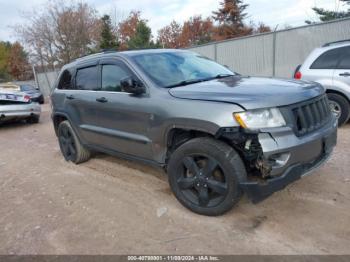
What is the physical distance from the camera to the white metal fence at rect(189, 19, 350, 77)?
430 inches

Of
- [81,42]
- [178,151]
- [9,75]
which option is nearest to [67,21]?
[81,42]

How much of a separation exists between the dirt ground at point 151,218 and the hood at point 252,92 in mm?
1191

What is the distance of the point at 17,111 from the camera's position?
998cm

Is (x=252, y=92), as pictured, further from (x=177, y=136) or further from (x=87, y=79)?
(x=87, y=79)

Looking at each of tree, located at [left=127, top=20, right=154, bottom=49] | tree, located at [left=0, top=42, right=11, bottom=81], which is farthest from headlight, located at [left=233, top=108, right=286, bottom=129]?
tree, located at [left=0, top=42, right=11, bottom=81]

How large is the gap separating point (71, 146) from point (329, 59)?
5.42 metres

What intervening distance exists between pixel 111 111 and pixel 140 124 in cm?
61

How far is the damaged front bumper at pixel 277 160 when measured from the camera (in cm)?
281

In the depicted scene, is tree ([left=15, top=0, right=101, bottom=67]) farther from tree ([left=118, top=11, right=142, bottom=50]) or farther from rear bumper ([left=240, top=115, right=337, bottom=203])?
rear bumper ([left=240, top=115, right=337, bottom=203])

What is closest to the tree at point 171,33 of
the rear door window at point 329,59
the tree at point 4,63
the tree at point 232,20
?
the tree at point 232,20

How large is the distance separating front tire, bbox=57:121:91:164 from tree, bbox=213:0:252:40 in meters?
33.6

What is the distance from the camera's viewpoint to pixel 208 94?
3.15 meters

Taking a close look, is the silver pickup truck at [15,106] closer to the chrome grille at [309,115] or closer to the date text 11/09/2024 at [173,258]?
the date text 11/09/2024 at [173,258]

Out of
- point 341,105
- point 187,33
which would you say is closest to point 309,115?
point 341,105
